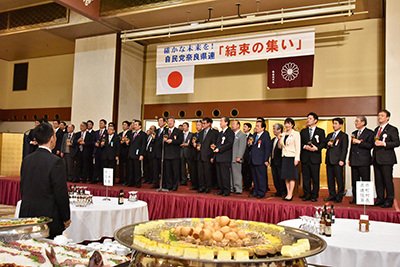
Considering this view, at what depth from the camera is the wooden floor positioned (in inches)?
227

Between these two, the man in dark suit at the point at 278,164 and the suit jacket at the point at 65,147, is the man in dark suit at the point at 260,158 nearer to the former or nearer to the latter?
the man in dark suit at the point at 278,164

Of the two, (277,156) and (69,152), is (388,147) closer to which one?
(277,156)

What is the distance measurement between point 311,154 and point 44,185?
4.03m

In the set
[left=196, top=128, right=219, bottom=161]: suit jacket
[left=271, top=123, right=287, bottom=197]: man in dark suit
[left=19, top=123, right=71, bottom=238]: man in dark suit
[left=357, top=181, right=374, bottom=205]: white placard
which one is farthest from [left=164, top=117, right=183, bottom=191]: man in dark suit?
[left=19, top=123, right=71, bottom=238]: man in dark suit

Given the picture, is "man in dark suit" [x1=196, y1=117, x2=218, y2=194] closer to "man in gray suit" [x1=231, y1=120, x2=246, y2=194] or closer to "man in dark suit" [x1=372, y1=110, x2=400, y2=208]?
"man in gray suit" [x1=231, y1=120, x2=246, y2=194]

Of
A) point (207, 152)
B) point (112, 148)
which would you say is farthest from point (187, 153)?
point (112, 148)

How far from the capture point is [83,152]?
758 cm

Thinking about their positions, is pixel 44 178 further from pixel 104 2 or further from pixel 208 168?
→ pixel 104 2

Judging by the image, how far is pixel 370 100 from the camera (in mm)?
7504

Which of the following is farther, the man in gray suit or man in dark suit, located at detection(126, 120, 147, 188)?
man in dark suit, located at detection(126, 120, 147, 188)

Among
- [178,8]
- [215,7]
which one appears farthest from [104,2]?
[215,7]

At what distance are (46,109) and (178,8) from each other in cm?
641

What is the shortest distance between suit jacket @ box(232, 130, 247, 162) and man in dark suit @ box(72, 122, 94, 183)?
3.25m

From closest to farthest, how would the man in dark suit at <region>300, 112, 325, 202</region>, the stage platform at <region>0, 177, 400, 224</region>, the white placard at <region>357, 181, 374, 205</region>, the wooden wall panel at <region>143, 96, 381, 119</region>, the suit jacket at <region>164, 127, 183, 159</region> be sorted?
the white placard at <region>357, 181, 374, 205</region> → the stage platform at <region>0, 177, 400, 224</region> → the man in dark suit at <region>300, 112, 325, 202</region> → the suit jacket at <region>164, 127, 183, 159</region> → the wooden wall panel at <region>143, 96, 381, 119</region>
